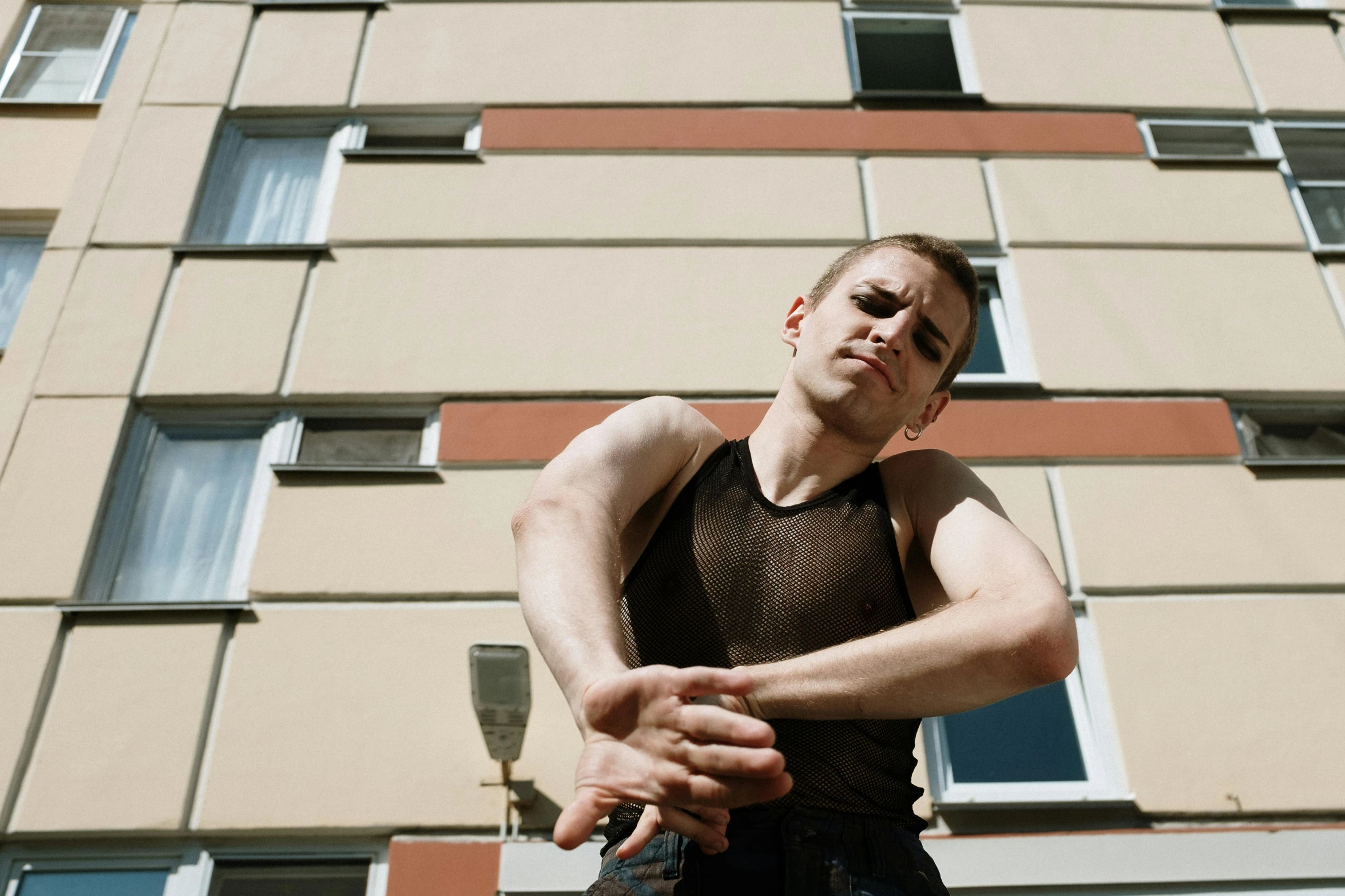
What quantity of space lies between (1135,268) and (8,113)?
22.7 ft

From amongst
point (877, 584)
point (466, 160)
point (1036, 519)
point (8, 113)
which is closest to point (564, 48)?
point (466, 160)

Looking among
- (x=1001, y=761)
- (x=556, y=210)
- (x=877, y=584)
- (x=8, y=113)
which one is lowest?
(x=877, y=584)

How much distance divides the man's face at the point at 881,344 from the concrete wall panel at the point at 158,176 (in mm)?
4535

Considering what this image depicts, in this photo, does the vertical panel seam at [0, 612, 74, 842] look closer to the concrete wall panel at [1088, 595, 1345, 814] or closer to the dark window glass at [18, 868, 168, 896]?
the dark window glass at [18, 868, 168, 896]

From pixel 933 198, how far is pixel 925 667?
177 inches

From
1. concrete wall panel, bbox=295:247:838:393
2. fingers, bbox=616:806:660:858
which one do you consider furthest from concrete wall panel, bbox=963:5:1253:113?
fingers, bbox=616:806:660:858

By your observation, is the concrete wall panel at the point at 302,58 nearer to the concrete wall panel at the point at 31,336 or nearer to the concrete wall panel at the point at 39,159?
the concrete wall panel at the point at 39,159

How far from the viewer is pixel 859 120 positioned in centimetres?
566

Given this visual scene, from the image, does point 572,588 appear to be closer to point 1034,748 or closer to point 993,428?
point 1034,748

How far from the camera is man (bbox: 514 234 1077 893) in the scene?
122cm

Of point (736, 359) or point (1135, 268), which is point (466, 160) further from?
point (1135, 268)

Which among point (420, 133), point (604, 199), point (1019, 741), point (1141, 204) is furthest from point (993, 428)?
point (420, 133)

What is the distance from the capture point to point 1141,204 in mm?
5359

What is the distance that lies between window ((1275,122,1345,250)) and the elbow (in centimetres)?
524
